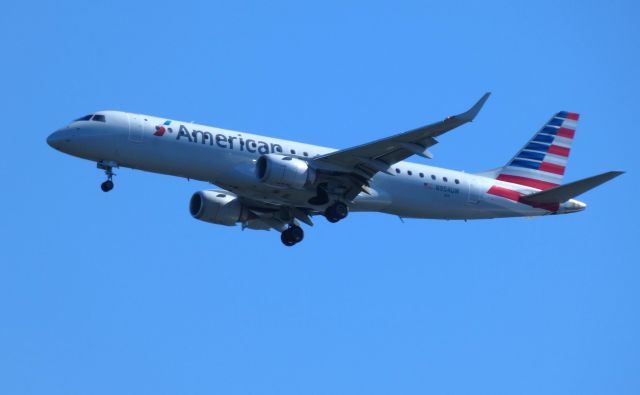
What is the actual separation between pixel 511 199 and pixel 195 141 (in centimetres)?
1476

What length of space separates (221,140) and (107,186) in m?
4.85

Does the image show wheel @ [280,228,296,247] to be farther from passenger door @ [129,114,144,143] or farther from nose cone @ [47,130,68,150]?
nose cone @ [47,130,68,150]

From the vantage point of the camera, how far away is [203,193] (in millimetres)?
49812

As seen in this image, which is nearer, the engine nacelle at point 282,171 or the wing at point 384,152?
the wing at point 384,152

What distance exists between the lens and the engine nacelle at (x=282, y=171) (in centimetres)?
4344

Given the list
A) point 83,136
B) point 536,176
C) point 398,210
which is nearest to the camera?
point 83,136

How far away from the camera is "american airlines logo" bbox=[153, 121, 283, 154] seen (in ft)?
145

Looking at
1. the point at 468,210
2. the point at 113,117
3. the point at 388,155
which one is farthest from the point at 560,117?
the point at 113,117

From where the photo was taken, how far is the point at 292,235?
164ft

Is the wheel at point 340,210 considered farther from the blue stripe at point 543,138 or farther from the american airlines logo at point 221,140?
the blue stripe at point 543,138

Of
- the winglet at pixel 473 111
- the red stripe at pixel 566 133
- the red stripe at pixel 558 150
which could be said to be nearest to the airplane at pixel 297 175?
the winglet at pixel 473 111

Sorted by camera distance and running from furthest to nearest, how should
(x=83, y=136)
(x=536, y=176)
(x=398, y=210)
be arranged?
(x=536, y=176) < (x=398, y=210) < (x=83, y=136)

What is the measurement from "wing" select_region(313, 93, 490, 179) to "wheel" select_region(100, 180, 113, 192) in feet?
26.6

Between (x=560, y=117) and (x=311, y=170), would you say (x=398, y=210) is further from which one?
(x=560, y=117)
